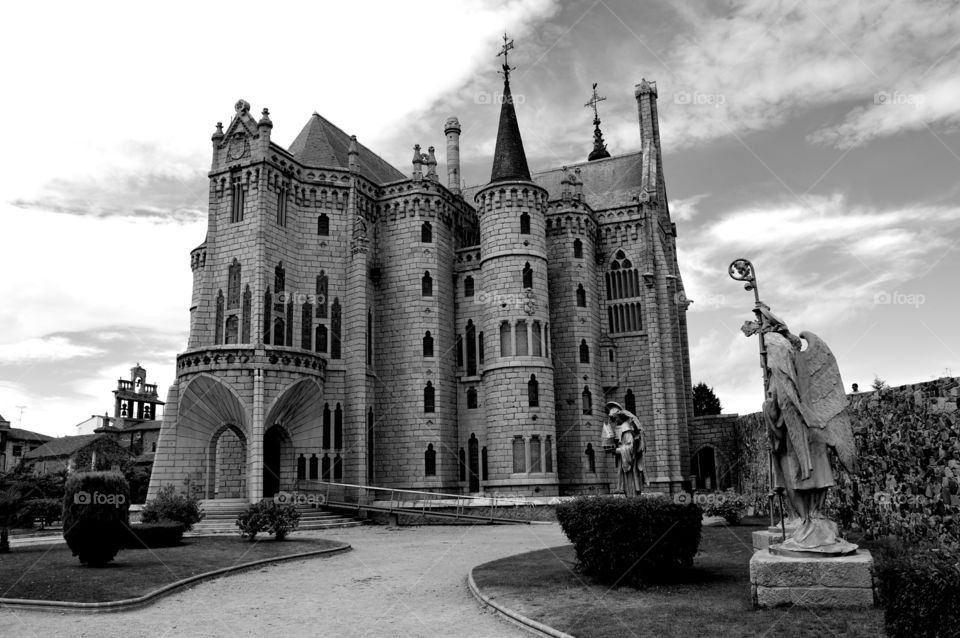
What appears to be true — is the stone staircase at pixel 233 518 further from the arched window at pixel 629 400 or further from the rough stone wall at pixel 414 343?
the arched window at pixel 629 400

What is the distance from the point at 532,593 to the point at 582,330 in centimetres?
2928

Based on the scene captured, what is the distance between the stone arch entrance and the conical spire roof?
18752mm

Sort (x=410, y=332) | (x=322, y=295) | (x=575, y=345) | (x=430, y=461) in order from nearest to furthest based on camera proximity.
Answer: (x=322, y=295), (x=430, y=461), (x=410, y=332), (x=575, y=345)

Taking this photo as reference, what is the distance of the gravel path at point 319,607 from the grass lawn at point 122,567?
0.77 meters

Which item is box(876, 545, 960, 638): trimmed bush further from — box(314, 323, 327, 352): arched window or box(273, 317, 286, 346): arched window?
box(314, 323, 327, 352): arched window

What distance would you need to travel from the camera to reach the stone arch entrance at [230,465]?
31.9 m

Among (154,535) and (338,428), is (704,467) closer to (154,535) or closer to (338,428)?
(338,428)

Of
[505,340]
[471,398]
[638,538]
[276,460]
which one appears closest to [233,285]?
[276,460]

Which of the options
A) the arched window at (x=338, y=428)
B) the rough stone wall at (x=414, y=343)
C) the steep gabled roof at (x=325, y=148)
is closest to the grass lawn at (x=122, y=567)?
the arched window at (x=338, y=428)

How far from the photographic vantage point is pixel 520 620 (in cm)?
994

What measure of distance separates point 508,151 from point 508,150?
0.23 ft

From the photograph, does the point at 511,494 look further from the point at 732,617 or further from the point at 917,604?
the point at 917,604

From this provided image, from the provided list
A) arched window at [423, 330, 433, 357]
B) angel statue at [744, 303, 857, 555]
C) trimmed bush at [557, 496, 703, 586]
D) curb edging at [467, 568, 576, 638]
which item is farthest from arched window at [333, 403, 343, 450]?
angel statue at [744, 303, 857, 555]

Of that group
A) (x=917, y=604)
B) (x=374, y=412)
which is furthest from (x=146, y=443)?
(x=917, y=604)
